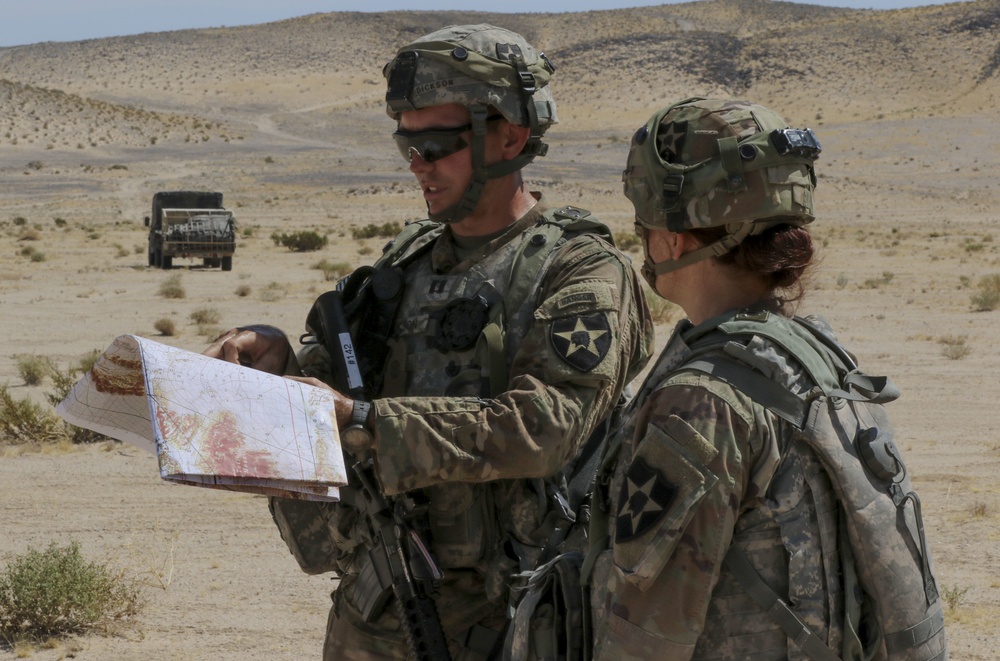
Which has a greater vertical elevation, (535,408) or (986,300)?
(535,408)

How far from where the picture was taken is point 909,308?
16.0m

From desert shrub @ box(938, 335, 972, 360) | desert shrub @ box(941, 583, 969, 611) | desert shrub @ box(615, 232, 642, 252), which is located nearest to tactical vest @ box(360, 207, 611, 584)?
desert shrub @ box(941, 583, 969, 611)

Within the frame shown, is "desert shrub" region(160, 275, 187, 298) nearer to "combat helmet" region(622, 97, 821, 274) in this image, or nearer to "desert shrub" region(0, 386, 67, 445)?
"desert shrub" region(0, 386, 67, 445)

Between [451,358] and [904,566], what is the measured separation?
1.18 m

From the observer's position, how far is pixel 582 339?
8.21 ft

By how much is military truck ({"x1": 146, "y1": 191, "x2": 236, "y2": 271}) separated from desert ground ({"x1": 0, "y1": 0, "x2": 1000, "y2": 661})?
461 mm

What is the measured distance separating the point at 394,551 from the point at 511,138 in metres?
1.02

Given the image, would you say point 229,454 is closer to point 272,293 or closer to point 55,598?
point 55,598

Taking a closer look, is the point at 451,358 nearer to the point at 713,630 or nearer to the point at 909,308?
the point at 713,630

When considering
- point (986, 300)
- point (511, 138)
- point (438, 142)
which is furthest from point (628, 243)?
point (438, 142)

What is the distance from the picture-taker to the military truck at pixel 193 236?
21688 mm

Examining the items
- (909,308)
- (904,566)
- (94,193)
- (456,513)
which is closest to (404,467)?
(456,513)

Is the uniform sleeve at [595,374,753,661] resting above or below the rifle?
above

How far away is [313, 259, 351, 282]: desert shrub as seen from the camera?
19.7 metres
